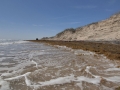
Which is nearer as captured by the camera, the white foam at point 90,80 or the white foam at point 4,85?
the white foam at point 4,85

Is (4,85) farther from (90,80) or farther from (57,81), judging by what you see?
(90,80)

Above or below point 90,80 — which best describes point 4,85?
above

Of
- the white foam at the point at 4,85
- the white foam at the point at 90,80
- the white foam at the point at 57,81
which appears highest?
the white foam at the point at 4,85

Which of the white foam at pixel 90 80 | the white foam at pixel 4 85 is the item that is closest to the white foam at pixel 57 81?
the white foam at pixel 90 80

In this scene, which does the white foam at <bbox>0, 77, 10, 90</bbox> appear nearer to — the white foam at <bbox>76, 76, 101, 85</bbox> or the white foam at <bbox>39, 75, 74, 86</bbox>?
the white foam at <bbox>39, 75, 74, 86</bbox>

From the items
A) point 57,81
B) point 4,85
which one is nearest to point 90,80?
point 57,81

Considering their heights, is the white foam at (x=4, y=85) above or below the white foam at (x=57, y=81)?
above

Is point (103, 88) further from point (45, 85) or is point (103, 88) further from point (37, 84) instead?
point (37, 84)

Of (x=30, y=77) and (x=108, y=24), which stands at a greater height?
(x=108, y=24)

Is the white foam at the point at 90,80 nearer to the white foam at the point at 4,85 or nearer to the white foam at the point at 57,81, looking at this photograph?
the white foam at the point at 57,81

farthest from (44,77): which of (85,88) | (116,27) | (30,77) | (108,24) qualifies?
(108,24)

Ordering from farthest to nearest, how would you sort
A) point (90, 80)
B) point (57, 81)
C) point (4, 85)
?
point (90, 80)
point (57, 81)
point (4, 85)

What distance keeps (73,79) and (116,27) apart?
4060cm

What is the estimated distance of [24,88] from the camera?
4.07 meters
